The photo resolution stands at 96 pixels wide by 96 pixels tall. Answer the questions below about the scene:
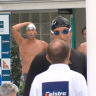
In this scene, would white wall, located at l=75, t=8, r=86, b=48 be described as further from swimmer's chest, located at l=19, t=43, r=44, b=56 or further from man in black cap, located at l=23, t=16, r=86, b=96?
man in black cap, located at l=23, t=16, r=86, b=96

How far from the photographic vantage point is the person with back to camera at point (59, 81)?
54.5 inches

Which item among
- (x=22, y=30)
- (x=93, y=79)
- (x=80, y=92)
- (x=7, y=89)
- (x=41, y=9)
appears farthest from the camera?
(x=22, y=30)

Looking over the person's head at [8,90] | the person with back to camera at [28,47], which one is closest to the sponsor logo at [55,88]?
the person's head at [8,90]

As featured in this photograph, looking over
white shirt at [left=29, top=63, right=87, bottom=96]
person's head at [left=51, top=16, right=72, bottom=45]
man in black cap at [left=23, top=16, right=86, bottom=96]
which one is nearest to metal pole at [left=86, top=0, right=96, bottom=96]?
white shirt at [left=29, top=63, right=87, bottom=96]

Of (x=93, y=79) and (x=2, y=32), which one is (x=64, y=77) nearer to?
(x=93, y=79)

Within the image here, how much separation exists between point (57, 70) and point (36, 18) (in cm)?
474

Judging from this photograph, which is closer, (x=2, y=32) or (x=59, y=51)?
(x=59, y=51)

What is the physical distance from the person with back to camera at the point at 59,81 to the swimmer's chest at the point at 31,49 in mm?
3066

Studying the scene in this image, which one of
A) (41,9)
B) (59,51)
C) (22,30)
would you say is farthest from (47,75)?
(22,30)

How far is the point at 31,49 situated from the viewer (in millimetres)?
4562

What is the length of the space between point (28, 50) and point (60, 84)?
3.20 metres

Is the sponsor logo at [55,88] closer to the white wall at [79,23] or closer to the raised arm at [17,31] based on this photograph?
the raised arm at [17,31]

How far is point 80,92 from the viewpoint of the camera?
139 cm

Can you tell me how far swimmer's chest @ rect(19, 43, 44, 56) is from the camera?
4.53 metres
